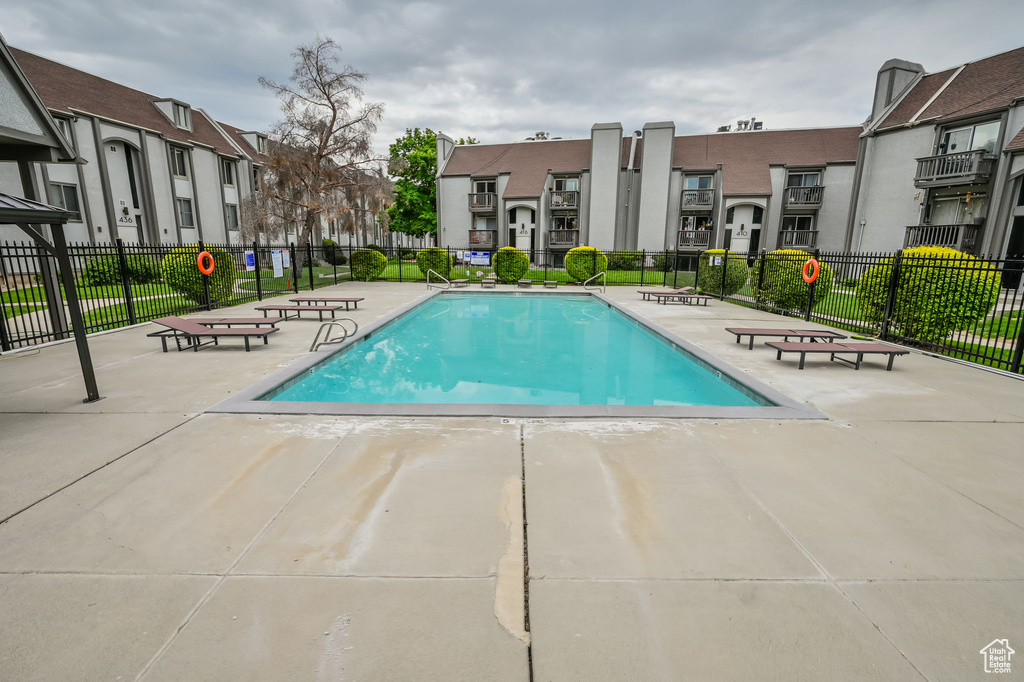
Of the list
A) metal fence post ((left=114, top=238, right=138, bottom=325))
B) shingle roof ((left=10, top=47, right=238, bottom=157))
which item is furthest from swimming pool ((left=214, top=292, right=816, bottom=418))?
shingle roof ((left=10, top=47, right=238, bottom=157))

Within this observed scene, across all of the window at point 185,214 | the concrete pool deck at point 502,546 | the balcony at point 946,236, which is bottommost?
the concrete pool deck at point 502,546

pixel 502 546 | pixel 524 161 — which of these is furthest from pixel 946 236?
pixel 502 546

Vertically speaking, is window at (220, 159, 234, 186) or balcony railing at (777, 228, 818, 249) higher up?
window at (220, 159, 234, 186)

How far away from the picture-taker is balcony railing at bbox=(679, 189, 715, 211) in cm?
3167

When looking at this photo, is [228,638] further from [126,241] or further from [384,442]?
[126,241]

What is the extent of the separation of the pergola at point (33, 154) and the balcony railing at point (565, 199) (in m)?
28.8

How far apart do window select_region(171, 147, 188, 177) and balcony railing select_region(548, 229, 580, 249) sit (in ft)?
77.5

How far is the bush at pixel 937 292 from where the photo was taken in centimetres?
834

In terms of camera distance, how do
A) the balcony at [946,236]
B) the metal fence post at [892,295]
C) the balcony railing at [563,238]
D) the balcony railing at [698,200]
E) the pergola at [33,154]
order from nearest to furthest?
the pergola at [33,154]
the metal fence post at [892,295]
the balcony at [946,236]
the balcony railing at [698,200]
the balcony railing at [563,238]

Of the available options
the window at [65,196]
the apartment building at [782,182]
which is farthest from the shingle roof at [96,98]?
the apartment building at [782,182]

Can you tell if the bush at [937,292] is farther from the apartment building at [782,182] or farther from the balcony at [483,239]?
the balcony at [483,239]

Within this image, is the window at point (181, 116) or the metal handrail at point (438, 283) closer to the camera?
the metal handrail at point (438, 283)

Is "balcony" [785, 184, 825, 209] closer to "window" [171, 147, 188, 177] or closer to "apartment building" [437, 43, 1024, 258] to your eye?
"apartment building" [437, 43, 1024, 258]

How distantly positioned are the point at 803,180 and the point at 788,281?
23522mm
